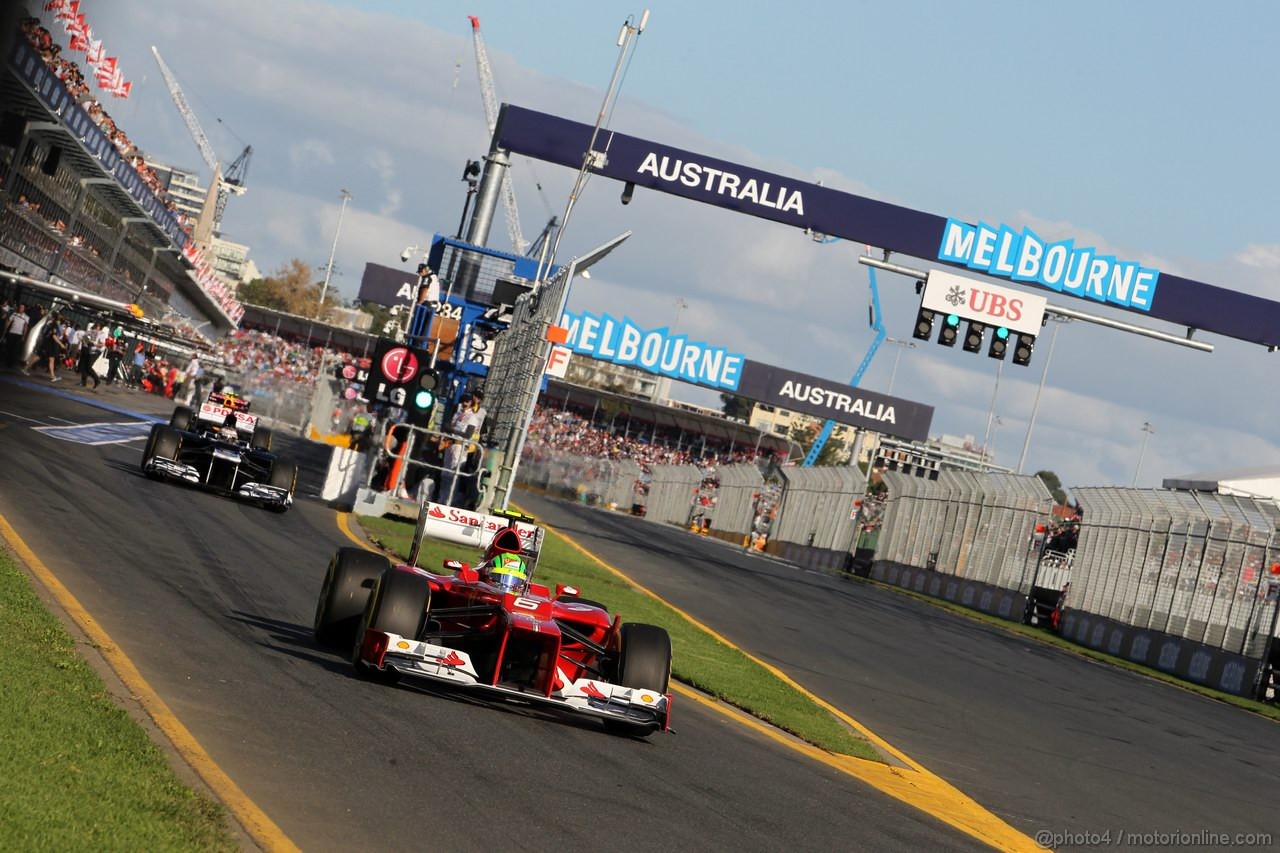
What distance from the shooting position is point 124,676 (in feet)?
22.7

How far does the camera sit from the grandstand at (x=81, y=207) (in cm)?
2880

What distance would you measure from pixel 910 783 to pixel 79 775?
594 centimetres

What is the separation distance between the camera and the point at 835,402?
8362 cm

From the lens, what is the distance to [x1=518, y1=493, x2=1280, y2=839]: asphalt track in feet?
33.4

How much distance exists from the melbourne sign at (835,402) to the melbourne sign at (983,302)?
50673 millimetres

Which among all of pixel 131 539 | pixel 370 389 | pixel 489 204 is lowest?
pixel 131 539

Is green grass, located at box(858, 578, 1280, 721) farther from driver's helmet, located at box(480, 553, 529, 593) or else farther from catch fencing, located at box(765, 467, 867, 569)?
driver's helmet, located at box(480, 553, 529, 593)

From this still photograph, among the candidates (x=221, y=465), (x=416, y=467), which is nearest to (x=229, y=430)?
(x=221, y=465)

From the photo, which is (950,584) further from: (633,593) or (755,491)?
(633,593)

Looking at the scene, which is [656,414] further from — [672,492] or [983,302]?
[983,302]

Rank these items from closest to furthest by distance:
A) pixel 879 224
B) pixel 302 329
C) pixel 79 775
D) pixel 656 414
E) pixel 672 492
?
pixel 79 775 < pixel 879 224 < pixel 672 492 < pixel 302 329 < pixel 656 414

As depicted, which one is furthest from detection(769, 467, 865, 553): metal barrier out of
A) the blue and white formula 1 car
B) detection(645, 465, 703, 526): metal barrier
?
the blue and white formula 1 car

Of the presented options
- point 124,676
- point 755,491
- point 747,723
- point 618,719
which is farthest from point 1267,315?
point 755,491

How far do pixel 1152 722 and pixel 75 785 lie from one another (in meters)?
14.7
